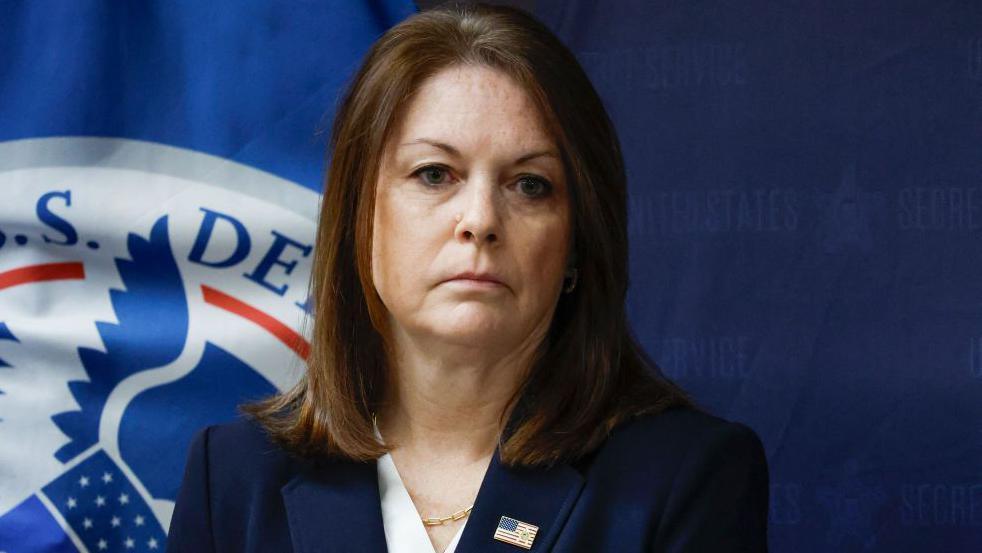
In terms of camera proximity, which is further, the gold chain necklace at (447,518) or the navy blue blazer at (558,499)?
the gold chain necklace at (447,518)

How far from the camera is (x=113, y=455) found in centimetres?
254

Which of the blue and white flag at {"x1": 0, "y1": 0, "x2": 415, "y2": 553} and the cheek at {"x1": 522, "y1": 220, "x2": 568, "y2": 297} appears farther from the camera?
the blue and white flag at {"x1": 0, "y1": 0, "x2": 415, "y2": 553}

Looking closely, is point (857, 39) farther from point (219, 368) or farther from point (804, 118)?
point (219, 368)

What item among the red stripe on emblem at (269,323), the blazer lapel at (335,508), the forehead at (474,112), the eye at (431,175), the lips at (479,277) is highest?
the forehead at (474,112)

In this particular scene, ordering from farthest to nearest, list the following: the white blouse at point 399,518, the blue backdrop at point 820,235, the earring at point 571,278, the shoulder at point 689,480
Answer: the blue backdrop at point 820,235, the earring at point 571,278, the white blouse at point 399,518, the shoulder at point 689,480

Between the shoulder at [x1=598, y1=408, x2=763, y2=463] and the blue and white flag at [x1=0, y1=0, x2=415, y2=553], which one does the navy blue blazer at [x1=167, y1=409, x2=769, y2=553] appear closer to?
the shoulder at [x1=598, y1=408, x2=763, y2=463]

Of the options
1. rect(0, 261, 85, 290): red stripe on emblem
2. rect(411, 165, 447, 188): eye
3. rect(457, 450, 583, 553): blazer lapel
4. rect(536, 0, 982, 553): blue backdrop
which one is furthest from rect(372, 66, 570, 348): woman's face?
rect(0, 261, 85, 290): red stripe on emblem

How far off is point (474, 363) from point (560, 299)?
195mm

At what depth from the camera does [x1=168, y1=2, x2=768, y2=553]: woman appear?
1844mm

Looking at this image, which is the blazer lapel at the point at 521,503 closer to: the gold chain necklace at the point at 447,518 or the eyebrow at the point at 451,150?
the gold chain necklace at the point at 447,518

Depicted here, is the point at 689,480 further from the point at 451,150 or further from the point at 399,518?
the point at 451,150

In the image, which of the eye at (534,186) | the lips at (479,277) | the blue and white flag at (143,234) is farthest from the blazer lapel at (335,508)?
the blue and white flag at (143,234)

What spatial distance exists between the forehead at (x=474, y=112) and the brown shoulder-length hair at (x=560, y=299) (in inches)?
0.6

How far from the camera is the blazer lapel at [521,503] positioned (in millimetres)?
1839
